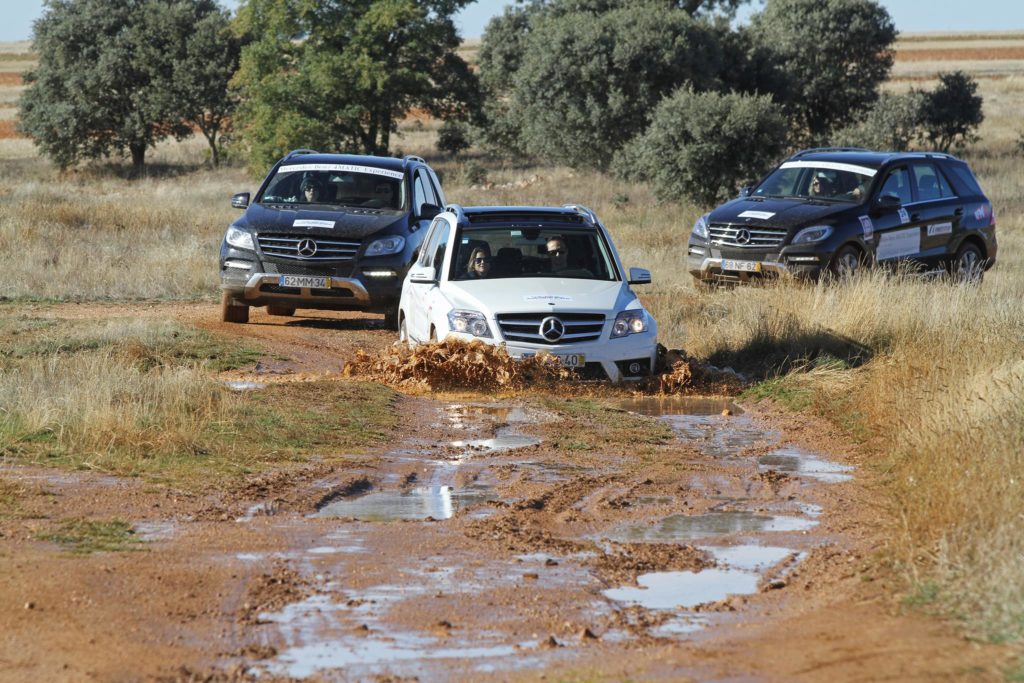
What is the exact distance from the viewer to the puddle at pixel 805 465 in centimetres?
913

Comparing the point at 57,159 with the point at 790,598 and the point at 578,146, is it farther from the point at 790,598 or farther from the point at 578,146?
the point at 790,598

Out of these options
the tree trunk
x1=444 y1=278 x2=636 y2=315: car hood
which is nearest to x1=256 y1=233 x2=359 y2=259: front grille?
x1=444 y1=278 x2=636 y2=315: car hood

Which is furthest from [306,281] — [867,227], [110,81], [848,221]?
[110,81]

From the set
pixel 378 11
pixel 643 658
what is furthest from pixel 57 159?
pixel 643 658

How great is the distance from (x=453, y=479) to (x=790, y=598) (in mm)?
3128

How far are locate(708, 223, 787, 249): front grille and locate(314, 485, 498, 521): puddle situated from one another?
10485 mm

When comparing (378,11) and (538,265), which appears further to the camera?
(378,11)

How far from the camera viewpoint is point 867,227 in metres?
18.3

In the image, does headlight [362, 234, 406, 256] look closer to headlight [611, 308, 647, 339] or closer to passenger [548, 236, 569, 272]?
passenger [548, 236, 569, 272]

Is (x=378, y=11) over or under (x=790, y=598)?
over

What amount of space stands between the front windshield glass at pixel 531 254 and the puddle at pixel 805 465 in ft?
11.2

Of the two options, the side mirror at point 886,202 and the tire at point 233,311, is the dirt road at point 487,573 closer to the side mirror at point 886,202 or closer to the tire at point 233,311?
the tire at point 233,311

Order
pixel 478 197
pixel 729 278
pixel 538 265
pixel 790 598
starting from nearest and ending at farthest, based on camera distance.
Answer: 1. pixel 790 598
2. pixel 538 265
3. pixel 729 278
4. pixel 478 197

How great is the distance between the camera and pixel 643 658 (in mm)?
5297
